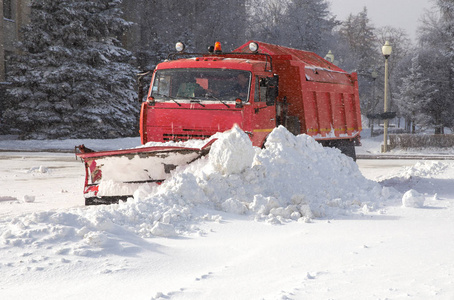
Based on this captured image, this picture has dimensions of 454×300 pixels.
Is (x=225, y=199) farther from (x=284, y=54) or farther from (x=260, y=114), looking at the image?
(x=284, y=54)

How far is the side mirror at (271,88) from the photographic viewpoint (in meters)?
10.9

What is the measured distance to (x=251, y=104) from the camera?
10.6m

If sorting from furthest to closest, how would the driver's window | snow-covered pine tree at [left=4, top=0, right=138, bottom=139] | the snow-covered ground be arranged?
1. snow-covered pine tree at [left=4, top=0, right=138, bottom=139]
2. the driver's window
3. the snow-covered ground

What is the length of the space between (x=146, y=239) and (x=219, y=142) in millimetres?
2357

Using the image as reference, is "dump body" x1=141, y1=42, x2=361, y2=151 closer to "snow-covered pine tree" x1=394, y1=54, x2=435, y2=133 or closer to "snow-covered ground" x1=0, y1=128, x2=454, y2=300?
"snow-covered ground" x1=0, y1=128, x2=454, y2=300

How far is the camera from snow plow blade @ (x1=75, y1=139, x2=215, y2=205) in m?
8.82

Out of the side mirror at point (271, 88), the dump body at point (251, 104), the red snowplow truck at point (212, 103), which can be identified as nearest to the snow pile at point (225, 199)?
the red snowplow truck at point (212, 103)

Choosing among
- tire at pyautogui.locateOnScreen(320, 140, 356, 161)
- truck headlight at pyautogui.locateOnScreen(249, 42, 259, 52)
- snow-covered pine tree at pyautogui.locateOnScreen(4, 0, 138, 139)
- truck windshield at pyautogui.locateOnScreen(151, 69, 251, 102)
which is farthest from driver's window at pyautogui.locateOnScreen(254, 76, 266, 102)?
snow-covered pine tree at pyautogui.locateOnScreen(4, 0, 138, 139)

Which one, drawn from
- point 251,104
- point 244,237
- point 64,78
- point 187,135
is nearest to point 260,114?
point 251,104

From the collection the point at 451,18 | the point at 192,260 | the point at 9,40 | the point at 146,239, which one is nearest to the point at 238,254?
the point at 192,260

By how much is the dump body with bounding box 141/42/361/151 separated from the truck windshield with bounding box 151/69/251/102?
2cm

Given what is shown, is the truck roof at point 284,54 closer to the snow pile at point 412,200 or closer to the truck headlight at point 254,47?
the truck headlight at point 254,47

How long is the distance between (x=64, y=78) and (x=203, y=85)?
19.9m

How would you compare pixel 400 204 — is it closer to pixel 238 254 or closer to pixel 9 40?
pixel 238 254
